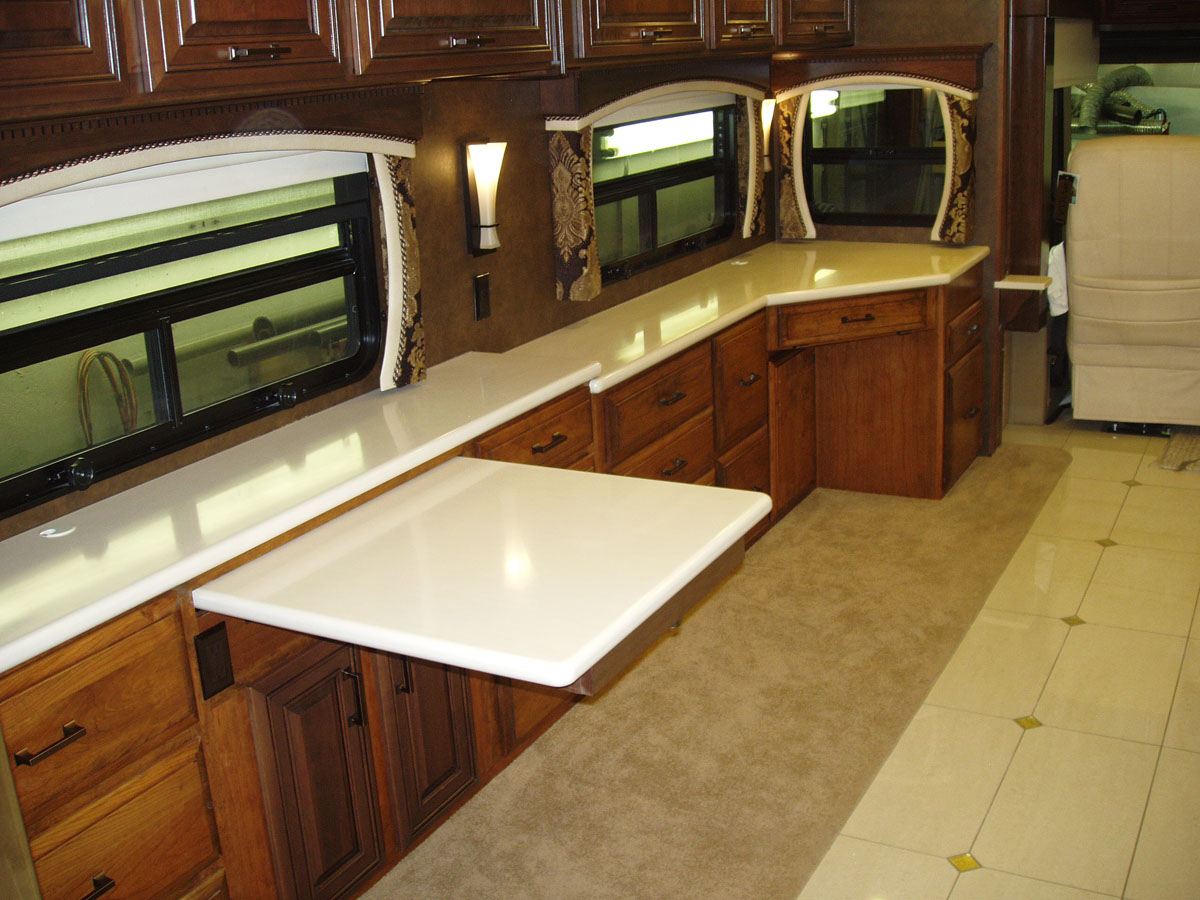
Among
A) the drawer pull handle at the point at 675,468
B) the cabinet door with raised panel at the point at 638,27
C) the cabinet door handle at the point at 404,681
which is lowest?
the cabinet door handle at the point at 404,681

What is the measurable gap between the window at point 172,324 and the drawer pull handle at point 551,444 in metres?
0.50

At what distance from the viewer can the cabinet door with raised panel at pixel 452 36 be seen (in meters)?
2.59

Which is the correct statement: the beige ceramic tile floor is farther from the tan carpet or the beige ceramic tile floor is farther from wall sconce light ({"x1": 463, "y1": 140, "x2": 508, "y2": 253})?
wall sconce light ({"x1": 463, "y1": 140, "x2": 508, "y2": 253})

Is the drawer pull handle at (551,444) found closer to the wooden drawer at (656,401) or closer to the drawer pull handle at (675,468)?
the wooden drawer at (656,401)

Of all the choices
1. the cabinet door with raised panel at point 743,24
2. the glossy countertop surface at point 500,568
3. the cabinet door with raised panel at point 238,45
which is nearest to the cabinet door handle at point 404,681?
the glossy countertop surface at point 500,568

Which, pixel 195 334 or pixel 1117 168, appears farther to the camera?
pixel 1117 168

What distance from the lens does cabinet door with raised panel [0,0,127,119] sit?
190cm

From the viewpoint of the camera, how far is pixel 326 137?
2.78 m

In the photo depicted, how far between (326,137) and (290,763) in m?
1.36

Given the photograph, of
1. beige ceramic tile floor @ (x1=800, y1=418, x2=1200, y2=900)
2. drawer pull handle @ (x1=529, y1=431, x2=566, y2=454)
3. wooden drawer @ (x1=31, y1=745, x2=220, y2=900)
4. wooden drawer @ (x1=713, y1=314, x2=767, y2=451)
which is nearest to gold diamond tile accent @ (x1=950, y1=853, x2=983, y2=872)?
beige ceramic tile floor @ (x1=800, y1=418, x2=1200, y2=900)

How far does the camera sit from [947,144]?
4977 mm

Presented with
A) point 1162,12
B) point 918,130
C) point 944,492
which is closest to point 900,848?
point 944,492

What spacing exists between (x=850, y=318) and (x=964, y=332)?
692 mm

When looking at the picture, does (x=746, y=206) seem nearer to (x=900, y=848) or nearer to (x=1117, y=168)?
(x=1117, y=168)
